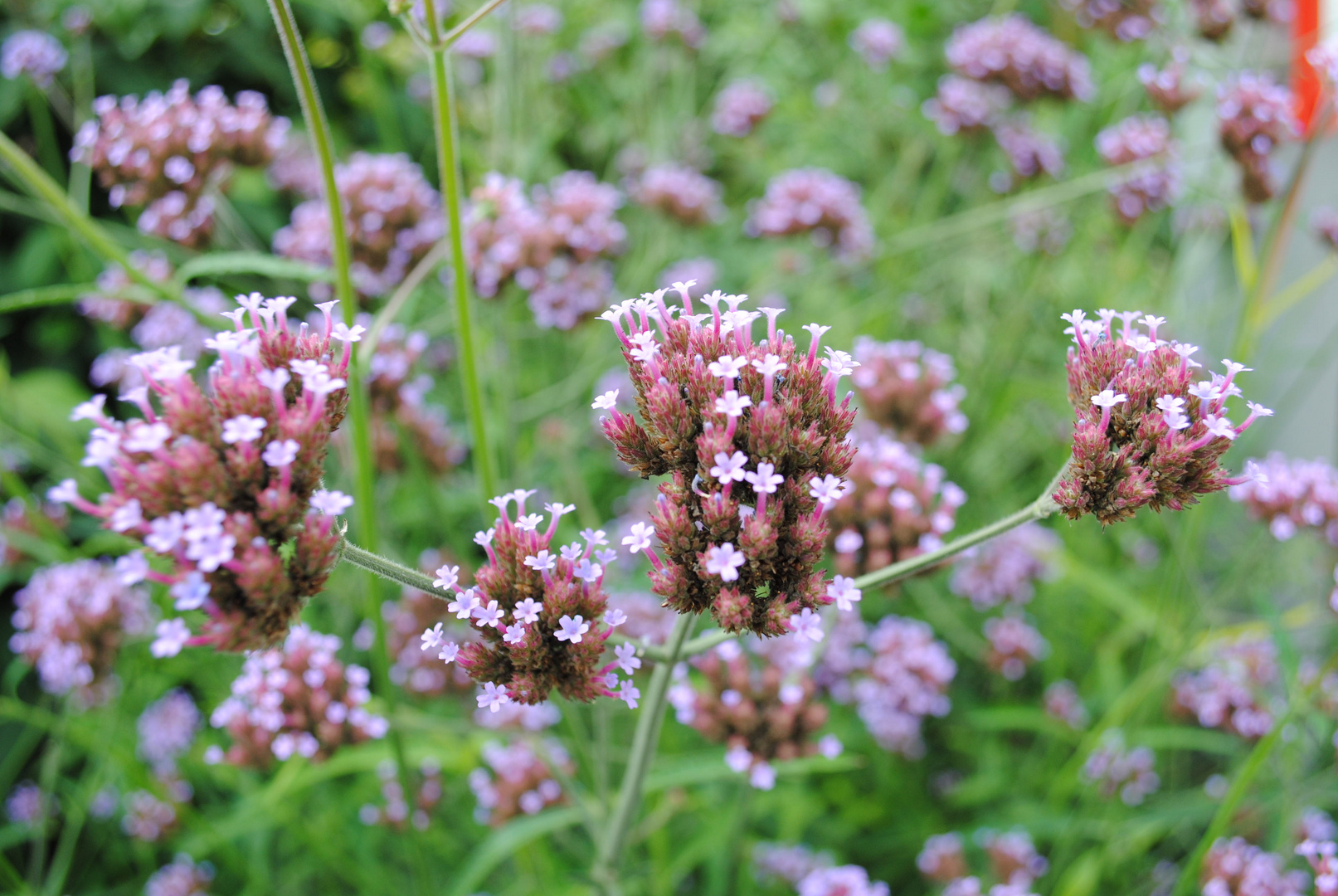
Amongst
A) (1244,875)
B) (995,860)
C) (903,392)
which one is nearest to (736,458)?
(903,392)

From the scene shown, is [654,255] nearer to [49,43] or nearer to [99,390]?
[49,43]

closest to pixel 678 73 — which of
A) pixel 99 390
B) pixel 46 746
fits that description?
pixel 99 390

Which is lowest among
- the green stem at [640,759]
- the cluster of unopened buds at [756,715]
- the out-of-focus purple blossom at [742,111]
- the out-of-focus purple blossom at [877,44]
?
the green stem at [640,759]

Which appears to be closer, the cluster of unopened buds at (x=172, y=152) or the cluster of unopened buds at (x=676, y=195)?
the cluster of unopened buds at (x=172, y=152)

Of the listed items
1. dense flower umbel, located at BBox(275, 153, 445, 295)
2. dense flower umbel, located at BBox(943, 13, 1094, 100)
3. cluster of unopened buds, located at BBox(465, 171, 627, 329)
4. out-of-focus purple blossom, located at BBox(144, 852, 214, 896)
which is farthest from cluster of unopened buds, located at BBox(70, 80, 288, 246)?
dense flower umbel, located at BBox(943, 13, 1094, 100)

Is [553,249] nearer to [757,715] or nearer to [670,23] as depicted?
[757,715]

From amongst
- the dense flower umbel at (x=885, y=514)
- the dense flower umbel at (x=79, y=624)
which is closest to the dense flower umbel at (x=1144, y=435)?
the dense flower umbel at (x=885, y=514)

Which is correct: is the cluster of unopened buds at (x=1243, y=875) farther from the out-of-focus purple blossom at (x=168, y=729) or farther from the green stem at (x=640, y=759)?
the out-of-focus purple blossom at (x=168, y=729)

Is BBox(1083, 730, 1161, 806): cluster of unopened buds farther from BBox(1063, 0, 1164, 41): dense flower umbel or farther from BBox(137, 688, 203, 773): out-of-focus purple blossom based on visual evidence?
BBox(137, 688, 203, 773): out-of-focus purple blossom
